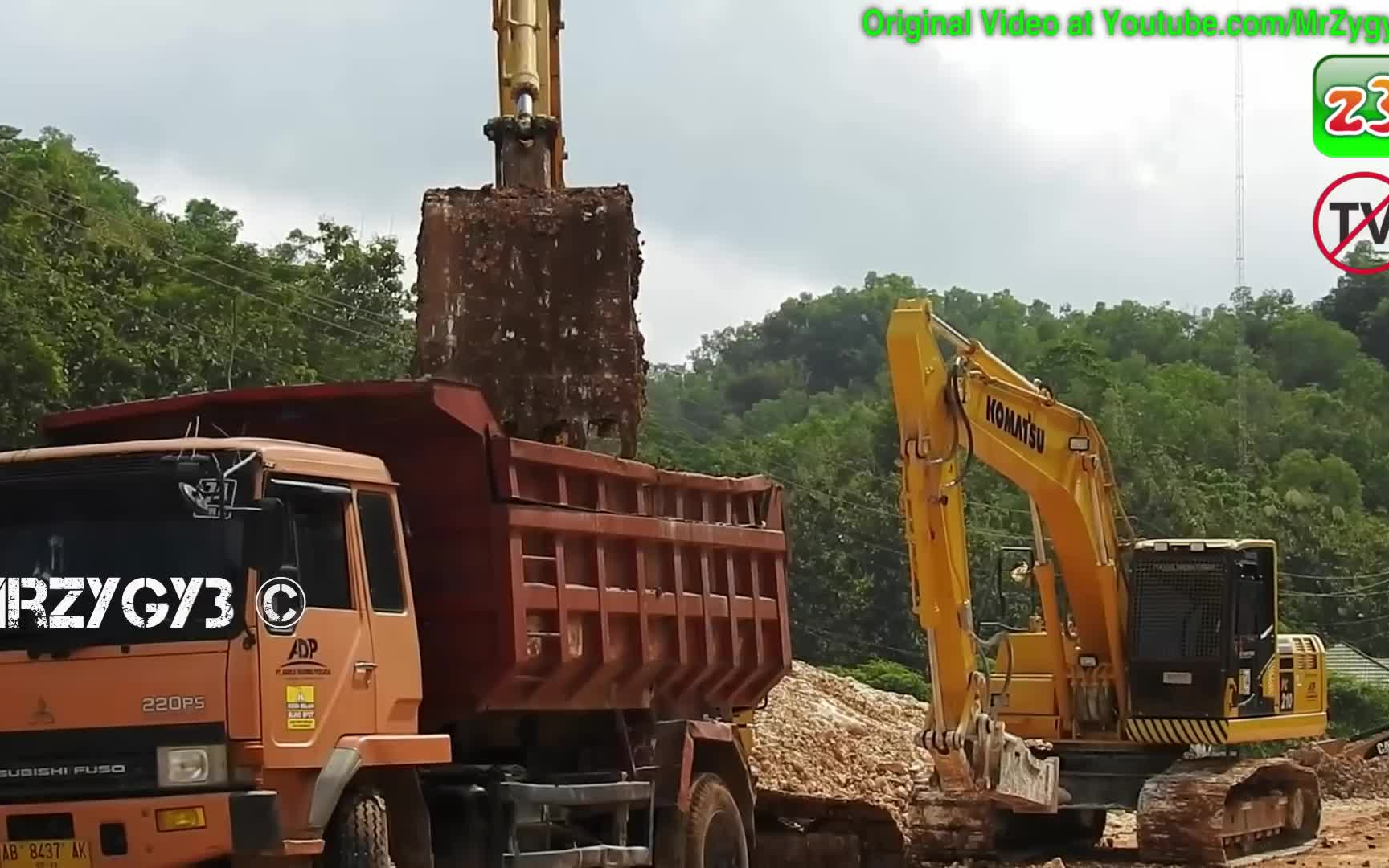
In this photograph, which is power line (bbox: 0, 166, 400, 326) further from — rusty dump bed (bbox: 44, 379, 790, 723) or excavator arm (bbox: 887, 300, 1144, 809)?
rusty dump bed (bbox: 44, 379, 790, 723)

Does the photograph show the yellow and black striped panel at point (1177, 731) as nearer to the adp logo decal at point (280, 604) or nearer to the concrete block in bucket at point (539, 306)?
the concrete block in bucket at point (539, 306)

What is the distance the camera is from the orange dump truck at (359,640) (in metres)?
9.60

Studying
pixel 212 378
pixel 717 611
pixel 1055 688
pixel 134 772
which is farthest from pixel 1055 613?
pixel 212 378

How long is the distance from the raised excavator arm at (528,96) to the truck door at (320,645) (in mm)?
6205

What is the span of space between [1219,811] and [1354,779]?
12.5m

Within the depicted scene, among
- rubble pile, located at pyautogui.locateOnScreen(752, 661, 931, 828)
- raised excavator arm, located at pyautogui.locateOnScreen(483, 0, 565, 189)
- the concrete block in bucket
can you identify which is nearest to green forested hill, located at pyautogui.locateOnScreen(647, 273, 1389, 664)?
rubble pile, located at pyautogui.locateOnScreen(752, 661, 931, 828)

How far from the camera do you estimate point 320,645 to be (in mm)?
9961

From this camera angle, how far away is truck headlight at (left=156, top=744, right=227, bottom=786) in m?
9.56

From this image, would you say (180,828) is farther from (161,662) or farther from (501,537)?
(501,537)

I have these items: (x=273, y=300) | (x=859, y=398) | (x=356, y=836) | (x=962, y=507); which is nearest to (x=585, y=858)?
(x=356, y=836)

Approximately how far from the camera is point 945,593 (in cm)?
1641

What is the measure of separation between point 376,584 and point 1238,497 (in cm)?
5169

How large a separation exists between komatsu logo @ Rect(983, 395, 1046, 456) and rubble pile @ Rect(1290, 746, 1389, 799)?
38.6 ft

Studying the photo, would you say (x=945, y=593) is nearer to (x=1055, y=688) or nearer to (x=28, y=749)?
(x=1055, y=688)
